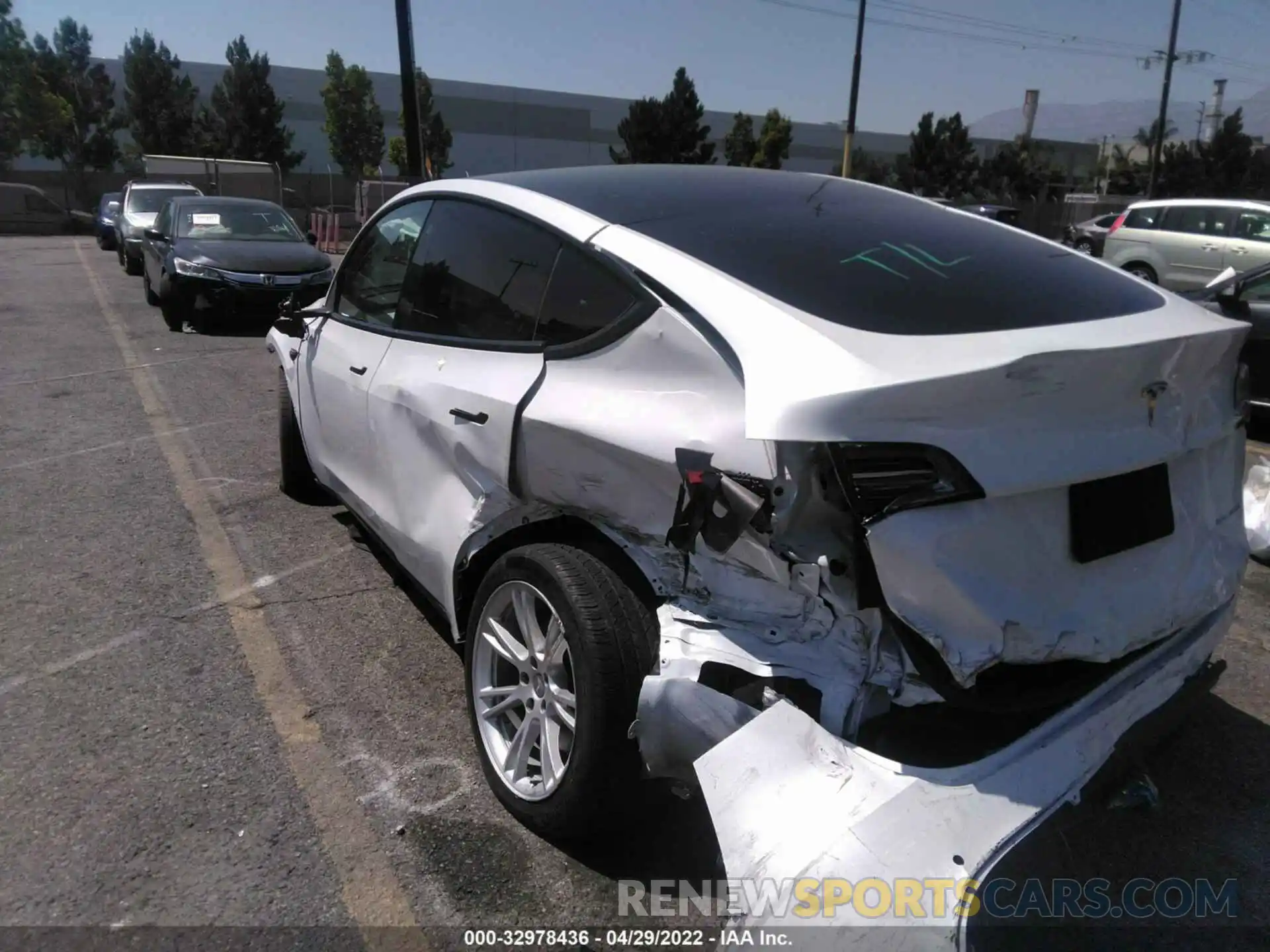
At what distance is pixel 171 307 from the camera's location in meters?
11.4

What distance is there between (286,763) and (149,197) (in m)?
19.7

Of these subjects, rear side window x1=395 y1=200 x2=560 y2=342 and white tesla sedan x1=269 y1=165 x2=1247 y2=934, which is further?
rear side window x1=395 y1=200 x2=560 y2=342

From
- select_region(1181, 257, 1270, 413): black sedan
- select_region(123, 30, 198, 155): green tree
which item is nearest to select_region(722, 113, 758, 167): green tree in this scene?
select_region(123, 30, 198, 155): green tree

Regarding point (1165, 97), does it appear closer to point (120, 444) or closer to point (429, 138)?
point (429, 138)

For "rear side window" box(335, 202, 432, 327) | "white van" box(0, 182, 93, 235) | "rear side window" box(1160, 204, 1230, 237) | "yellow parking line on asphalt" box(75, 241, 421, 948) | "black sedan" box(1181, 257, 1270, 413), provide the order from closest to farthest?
"yellow parking line on asphalt" box(75, 241, 421, 948)
"rear side window" box(335, 202, 432, 327)
"black sedan" box(1181, 257, 1270, 413)
"rear side window" box(1160, 204, 1230, 237)
"white van" box(0, 182, 93, 235)

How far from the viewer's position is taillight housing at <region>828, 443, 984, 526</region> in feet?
6.24

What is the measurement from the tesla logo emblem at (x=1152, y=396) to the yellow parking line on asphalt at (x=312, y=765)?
2.12 metres

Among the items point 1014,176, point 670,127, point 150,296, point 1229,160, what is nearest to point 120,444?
point 150,296

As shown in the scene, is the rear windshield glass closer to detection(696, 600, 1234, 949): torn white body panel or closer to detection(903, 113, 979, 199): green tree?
detection(696, 600, 1234, 949): torn white body panel

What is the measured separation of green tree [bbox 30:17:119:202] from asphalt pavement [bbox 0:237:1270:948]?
44.6 meters

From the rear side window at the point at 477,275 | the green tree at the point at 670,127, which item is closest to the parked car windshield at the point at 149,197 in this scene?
the rear side window at the point at 477,275

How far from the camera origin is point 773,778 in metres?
1.91

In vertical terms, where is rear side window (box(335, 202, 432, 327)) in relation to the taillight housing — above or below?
above

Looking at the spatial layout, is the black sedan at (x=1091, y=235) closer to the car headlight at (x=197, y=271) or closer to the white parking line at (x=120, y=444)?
the car headlight at (x=197, y=271)
